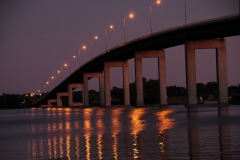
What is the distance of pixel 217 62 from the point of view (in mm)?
81812

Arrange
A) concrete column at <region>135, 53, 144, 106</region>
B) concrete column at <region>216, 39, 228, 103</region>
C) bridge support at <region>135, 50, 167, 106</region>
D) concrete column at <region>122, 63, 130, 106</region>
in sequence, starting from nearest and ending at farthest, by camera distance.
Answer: concrete column at <region>216, 39, 228, 103</region> → bridge support at <region>135, 50, 167, 106</region> → concrete column at <region>135, 53, 144, 106</region> → concrete column at <region>122, 63, 130, 106</region>

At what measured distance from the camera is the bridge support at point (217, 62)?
81.0m

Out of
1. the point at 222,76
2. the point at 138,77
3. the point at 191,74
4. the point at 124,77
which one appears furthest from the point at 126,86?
the point at 222,76

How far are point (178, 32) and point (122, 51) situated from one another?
2745 cm

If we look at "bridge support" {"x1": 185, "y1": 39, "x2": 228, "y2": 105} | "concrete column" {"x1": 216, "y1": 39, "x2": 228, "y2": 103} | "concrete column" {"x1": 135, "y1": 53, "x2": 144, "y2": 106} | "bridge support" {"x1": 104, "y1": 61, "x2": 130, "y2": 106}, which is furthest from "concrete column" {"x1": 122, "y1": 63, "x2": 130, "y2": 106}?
"concrete column" {"x1": 216, "y1": 39, "x2": 228, "y2": 103}

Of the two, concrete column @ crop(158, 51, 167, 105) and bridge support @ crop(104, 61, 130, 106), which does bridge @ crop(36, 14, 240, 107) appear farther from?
bridge support @ crop(104, 61, 130, 106)

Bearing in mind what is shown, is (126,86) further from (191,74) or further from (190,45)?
(190,45)

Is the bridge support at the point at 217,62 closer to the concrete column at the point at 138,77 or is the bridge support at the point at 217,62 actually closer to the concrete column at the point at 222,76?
the concrete column at the point at 222,76

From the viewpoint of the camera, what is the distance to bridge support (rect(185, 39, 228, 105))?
81000 mm

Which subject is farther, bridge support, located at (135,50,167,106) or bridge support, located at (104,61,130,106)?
bridge support, located at (104,61,130,106)

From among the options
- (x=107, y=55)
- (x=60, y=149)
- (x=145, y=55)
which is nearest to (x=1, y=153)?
→ (x=60, y=149)

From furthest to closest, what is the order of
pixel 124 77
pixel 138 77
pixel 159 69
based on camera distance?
pixel 124 77, pixel 138 77, pixel 159 69

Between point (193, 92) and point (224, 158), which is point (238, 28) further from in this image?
point (224, 158)

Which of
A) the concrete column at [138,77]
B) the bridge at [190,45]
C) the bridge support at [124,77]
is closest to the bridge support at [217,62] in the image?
the bridge at [190,45]
